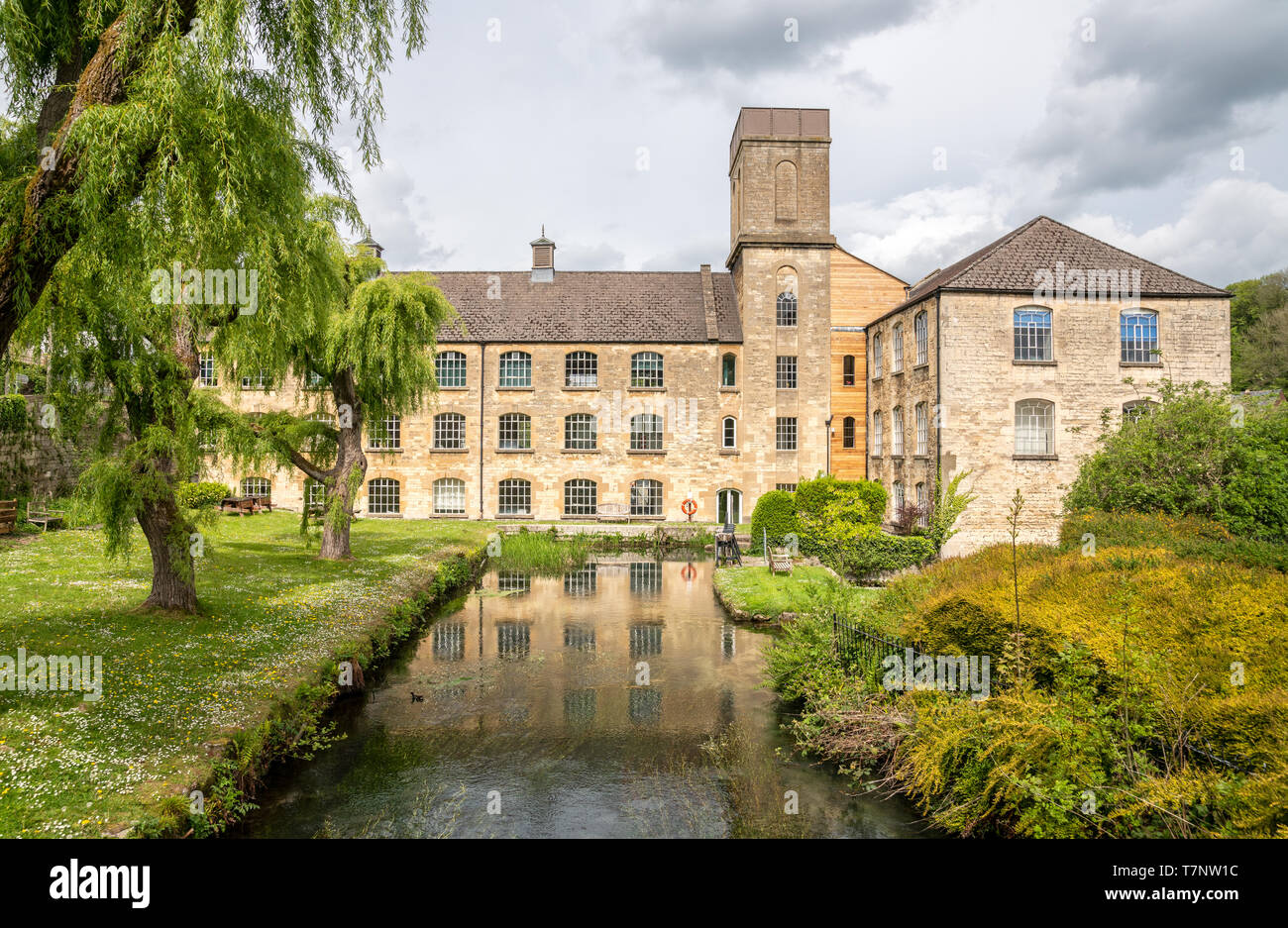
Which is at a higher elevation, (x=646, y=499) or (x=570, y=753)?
(x=646, y=499)

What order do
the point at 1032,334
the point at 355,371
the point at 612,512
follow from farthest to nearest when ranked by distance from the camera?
the point at 612,512
the point at 1032,334
the point at 355,371

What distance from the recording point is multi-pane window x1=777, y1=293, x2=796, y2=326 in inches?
1167

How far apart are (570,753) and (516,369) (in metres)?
23.4

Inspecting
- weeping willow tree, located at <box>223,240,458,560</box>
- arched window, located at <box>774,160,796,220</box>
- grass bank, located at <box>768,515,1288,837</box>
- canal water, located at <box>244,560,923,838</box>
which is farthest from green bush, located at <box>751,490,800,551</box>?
arched window, located at <box>774,160,796,220</box>

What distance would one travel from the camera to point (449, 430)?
29719mm

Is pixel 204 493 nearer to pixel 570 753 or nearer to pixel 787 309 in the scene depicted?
pixel 570 753

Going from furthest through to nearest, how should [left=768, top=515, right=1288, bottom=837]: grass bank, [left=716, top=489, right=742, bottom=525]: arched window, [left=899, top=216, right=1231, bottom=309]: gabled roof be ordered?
[left=716, top=489, right=742, bottom=525]: arched window → [left=899, top=216, right=1231, bottom=309]: gabled roof → [left=768, top=515, right=1288, bottom=837]: grass bank

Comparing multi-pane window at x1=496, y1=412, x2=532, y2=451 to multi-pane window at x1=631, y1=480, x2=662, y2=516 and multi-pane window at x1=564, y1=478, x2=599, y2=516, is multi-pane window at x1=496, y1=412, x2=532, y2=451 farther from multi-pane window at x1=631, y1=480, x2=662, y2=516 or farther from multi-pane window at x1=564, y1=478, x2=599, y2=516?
multi-pane window at x1=631, y1=480, x2=662, y2=516

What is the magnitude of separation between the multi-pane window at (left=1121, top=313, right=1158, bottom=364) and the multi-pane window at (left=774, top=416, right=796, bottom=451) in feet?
38.2

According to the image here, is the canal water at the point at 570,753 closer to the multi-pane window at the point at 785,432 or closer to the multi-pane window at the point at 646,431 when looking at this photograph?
the multi-pane window at the point at 646,431

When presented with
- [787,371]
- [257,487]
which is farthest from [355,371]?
[787,371]

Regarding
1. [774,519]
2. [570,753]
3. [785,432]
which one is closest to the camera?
[570,753]

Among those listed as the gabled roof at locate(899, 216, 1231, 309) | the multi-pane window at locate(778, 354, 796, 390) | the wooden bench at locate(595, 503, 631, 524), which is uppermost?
the gabled roof at locate(899, 216, 1231, 309)
